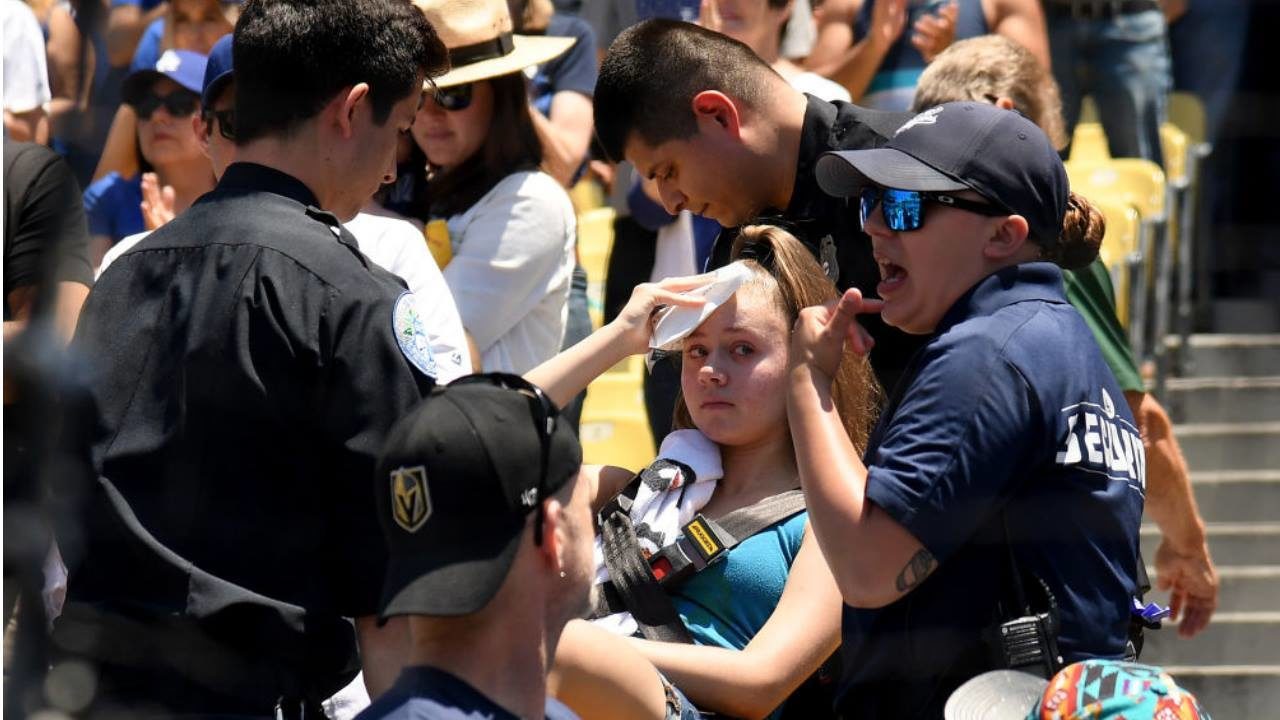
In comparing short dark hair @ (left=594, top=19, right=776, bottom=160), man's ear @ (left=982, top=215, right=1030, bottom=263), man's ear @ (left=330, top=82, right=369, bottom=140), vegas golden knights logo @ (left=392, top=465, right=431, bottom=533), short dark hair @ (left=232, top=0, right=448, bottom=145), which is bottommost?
short dark hair @ (left=594, top=19, right=776, bottom=160)

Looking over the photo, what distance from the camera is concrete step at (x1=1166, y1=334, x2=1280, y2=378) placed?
5.77 meters

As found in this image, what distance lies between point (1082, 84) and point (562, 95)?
1.66 m

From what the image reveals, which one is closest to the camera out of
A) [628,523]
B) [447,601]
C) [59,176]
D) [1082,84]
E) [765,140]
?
[447,601]

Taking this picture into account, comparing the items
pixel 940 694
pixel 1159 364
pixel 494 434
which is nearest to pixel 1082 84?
pixel 1159 364

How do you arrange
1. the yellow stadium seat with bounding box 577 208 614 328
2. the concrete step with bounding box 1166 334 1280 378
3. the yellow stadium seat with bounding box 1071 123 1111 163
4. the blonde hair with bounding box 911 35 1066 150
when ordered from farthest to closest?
the yellow stadium seat with bounding box 1071 123 1111 163 < the yellow stadium seat with bounding box 577 208 614 328 < the concrete step with bounding box 1166 334 1280 378 < the blonde hair with bounding box 911 35 1066 150

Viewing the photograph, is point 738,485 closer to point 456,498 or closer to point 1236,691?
point 456,498

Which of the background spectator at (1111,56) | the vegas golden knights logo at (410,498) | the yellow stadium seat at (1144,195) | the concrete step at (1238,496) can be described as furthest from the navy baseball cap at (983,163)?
the concrete step at (1238,496)

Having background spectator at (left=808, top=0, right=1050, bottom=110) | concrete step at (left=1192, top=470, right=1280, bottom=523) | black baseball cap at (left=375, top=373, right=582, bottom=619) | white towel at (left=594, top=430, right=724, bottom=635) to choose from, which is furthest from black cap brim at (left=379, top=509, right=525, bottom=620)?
concrete step at (left=1192, top=470, right=1280, bottom=523)

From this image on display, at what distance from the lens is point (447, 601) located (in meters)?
1.57

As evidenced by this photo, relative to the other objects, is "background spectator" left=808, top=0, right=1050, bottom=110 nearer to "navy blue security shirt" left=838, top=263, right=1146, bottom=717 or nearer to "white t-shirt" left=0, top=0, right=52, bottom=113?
"white t-shirt" left=0, top=0, right=52, bottom=113

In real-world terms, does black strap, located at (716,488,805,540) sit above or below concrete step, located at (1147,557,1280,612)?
above

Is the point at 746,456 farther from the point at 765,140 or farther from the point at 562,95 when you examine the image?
the point at 562,95

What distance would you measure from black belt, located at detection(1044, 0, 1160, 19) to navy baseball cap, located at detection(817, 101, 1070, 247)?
284 cm

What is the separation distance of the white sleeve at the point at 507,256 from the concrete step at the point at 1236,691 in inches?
81.3
